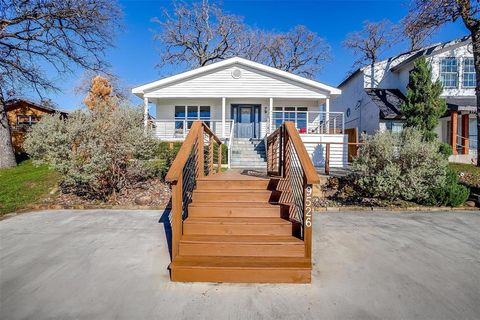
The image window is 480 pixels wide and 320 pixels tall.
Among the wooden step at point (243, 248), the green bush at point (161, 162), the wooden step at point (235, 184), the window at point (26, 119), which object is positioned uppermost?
the window at point (26, 119)

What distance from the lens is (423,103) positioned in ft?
41.2

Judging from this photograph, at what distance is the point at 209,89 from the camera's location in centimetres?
1436

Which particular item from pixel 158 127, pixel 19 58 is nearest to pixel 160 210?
pixel 158 127

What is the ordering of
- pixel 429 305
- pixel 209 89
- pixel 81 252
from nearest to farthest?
pixel 429 305, pixel 81 252, pixel 209 89

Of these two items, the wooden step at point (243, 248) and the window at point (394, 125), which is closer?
the wooden step at point (243, 248)

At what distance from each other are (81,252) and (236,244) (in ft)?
7.41

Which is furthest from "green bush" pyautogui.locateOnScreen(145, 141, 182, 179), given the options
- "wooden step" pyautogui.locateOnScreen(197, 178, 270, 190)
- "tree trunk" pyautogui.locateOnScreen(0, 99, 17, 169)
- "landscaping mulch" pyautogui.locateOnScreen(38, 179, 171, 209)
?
"tree trunk" pyautogui.locateOnScreen(0, 99, 17, 169)

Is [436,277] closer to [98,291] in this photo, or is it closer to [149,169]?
[98,291]

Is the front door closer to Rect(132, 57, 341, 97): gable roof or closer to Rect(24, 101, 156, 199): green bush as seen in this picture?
Rect(132, 57, 341, 97): gable roof

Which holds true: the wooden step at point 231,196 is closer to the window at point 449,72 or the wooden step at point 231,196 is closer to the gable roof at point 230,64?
the gable roof at point 230,64

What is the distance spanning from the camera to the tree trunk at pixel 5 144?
12445 mm

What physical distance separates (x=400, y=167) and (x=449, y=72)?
1285cm

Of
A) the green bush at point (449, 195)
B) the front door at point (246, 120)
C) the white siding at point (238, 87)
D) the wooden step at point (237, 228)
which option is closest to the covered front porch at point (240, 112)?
the front door at point (246, 120)

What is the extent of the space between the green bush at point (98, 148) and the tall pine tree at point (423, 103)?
1146 cm
